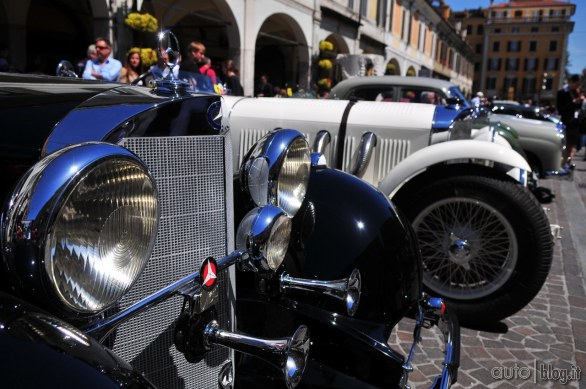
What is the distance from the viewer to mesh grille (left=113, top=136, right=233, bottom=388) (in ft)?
3.92

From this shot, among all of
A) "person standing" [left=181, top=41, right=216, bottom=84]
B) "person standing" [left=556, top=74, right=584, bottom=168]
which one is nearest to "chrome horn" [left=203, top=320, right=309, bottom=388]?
"person standing" [left=181, top=41, right=216, bottom=84]

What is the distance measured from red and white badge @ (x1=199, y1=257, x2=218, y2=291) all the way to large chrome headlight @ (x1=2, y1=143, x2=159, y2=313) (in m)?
0.13

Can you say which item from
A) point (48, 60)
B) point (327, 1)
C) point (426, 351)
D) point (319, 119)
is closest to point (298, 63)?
point (327, 1)

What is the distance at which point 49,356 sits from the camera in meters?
0.73

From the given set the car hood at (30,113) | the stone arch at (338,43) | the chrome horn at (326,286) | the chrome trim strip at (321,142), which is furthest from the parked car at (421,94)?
the stone arch at (338,43)

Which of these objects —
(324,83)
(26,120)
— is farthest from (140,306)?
(324,83)

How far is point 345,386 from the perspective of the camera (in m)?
1.49

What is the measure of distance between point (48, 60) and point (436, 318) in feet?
37.0

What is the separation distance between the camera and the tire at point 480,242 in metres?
2.64

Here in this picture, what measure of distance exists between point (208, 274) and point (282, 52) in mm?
16264

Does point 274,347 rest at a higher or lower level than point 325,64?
lower

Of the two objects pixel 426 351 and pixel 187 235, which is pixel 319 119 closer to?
pixel 426 351

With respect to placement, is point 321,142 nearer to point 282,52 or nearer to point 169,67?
point 169,67

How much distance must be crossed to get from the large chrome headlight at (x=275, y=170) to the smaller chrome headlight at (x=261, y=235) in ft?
0.54
